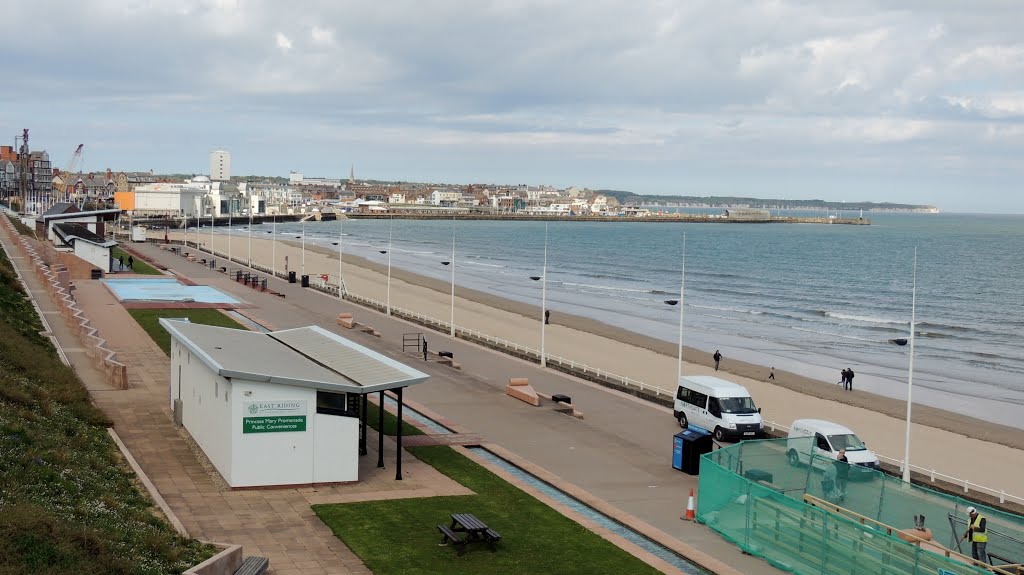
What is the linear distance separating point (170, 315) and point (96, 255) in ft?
63.8

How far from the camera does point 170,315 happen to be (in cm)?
4106

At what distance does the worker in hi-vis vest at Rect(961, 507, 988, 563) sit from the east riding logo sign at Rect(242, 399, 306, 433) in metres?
11.2

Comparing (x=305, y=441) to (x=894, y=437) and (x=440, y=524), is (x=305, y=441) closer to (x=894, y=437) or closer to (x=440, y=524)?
(x=440, y=524)

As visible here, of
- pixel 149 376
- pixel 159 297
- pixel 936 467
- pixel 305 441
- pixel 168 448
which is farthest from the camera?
pixel 159 297

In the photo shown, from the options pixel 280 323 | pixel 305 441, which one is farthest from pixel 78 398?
pixel 280 323

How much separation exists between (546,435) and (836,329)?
38.0m

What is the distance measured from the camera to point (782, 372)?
41.3 metres

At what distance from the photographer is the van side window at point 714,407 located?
2388cm

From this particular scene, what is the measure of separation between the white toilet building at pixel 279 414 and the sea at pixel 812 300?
12.9 m

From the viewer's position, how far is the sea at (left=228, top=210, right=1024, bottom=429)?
42.9 m

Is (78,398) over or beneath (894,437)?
over

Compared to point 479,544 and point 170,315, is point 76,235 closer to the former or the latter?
point 170,315

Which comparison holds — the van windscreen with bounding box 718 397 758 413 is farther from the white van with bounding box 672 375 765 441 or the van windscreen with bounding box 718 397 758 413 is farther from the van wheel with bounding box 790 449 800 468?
the van wheel with bounding box 790 449 800 468

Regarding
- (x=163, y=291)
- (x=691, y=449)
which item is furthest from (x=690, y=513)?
(x=163, y=291)
